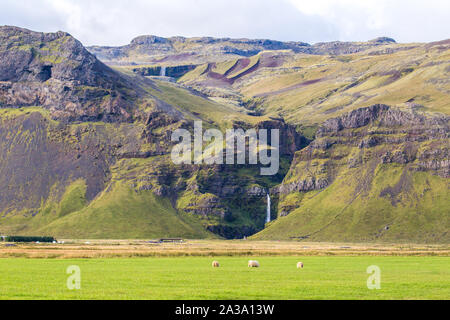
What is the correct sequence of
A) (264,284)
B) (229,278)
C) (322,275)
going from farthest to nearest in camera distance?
1. (322,275)
2. (229,278)
3. (264,284)

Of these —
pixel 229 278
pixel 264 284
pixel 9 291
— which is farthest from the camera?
pixel 229 278

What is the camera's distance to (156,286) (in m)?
62.1

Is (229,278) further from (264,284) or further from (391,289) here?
(391,289)

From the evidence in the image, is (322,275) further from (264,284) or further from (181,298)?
(181,298)

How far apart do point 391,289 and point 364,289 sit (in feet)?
7.68

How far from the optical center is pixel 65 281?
6669 cm

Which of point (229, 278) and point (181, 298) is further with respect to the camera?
point (229, 278)
